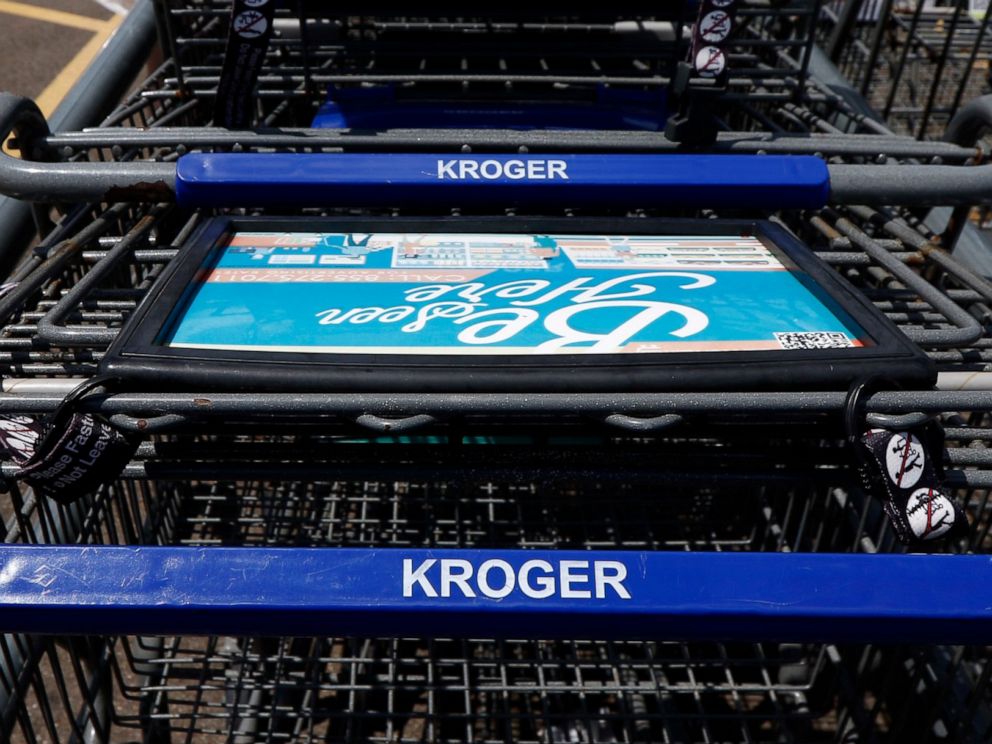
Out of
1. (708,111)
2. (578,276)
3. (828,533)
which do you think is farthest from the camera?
(828,533)

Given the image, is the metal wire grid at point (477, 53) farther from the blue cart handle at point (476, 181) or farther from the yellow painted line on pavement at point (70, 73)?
the yellow painted line on pavement at point (70, 73)

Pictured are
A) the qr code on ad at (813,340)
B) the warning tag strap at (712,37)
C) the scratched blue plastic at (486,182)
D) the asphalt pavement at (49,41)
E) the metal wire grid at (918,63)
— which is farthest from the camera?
the asphalt pavement at (49,41)

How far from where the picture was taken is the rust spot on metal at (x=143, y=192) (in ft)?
6.07

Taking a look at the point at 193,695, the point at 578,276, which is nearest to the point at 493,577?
the point at 578,276

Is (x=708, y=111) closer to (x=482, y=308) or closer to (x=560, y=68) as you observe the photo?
(x=482, y=308)

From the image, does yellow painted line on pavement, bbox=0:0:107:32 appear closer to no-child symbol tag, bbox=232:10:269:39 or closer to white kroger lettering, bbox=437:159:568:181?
no-child symbol tag, bbox=232:10:269:39

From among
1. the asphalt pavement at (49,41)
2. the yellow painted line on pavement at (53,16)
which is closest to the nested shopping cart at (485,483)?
the asphalt pavement at (49,41)

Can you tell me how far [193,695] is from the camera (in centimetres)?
254

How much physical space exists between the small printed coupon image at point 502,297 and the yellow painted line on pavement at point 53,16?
861 centimetres

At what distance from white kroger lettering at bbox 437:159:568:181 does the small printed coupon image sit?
20cm

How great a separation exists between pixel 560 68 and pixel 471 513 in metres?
1.77

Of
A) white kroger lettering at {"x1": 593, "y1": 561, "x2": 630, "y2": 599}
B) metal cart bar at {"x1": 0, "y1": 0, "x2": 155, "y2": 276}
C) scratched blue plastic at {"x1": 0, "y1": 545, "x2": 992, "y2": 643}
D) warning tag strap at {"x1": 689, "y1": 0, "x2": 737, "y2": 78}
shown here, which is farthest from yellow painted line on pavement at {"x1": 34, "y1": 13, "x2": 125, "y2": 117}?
white kroger lettering at {"x1": 593, "y1": 561, "x2": 630, "y2": 599}

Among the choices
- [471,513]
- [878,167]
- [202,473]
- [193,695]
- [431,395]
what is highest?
[878,167]

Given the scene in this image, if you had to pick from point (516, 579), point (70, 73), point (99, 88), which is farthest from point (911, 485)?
point (70, 73)
